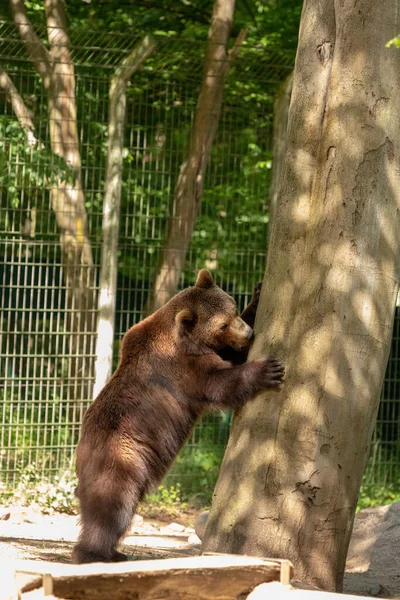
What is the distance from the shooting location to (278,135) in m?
11.0

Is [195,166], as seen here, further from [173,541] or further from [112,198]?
[173,541]

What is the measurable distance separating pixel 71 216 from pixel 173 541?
12.0ft

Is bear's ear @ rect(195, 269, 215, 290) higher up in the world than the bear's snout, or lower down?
higher up

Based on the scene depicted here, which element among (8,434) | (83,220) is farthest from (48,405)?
(83,220)

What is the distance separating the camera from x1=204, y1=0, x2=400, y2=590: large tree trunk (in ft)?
16.6

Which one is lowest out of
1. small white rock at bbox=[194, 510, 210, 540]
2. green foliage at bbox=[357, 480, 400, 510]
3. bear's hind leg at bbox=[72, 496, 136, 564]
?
green foliage at bbox=[357, 480, 400, 510]

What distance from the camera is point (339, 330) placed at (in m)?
5.05

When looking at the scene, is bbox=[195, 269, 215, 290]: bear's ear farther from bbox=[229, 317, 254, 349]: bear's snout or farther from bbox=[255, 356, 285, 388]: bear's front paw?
bbox=[255, 356, 285, 388]: bear's front paw

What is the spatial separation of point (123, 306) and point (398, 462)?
12.3 feet

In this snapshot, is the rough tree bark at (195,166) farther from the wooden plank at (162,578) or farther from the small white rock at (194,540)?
the wooden plank at (162,578)

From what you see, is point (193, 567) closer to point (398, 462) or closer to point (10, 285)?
point (10, 285)

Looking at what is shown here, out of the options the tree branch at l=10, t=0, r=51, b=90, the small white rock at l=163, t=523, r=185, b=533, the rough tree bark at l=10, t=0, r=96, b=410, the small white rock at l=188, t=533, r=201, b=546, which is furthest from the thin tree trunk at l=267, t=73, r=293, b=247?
the small white rock at l=188, t=533, r=201, b=546

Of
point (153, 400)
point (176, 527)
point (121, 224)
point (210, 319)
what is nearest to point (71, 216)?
point (121, 224)

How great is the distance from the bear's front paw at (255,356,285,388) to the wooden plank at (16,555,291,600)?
1.32 metres
